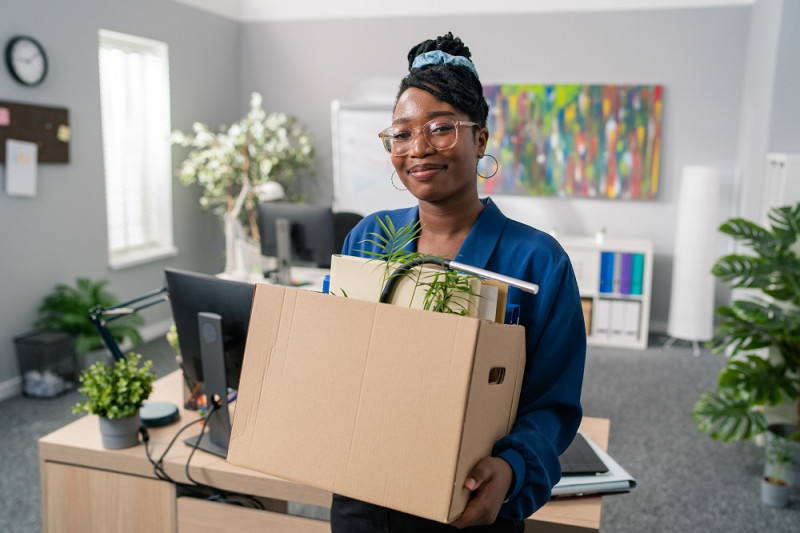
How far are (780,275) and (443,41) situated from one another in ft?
7.61

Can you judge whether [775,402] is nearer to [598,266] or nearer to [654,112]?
[598,266]

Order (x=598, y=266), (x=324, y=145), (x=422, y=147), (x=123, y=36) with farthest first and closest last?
(x=324, y=145) → (x=598, y=266) → (x=123, y=36) → (x=422, y=147)

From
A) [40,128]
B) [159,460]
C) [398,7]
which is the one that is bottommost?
[159,460]

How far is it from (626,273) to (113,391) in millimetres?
4174

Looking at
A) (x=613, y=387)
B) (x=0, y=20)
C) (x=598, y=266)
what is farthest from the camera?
(x=598, y=266)

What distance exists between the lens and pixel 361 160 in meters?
5.75

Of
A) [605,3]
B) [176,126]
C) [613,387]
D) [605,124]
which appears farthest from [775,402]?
[176,126]

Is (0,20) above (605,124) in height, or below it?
above

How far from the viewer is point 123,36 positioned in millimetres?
4668

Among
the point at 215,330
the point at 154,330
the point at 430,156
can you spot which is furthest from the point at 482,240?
the point at 154,330

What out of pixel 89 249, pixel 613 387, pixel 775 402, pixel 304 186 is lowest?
pixel 613 387

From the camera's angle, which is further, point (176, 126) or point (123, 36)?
point (176, 126)

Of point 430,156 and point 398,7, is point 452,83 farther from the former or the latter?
point 398,7

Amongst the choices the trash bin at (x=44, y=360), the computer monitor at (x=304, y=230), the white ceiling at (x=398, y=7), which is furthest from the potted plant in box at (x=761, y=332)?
the trash bin at (x=44, y=360)
